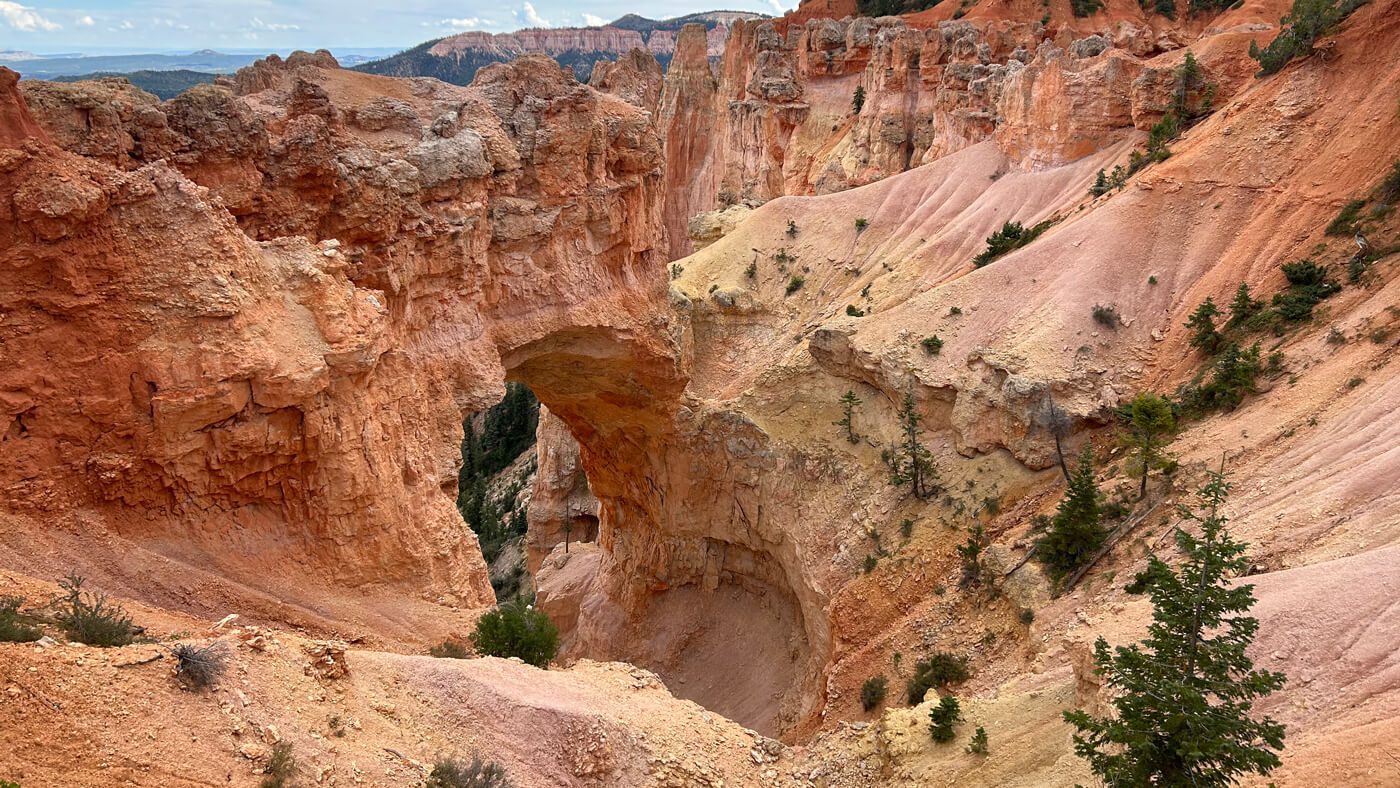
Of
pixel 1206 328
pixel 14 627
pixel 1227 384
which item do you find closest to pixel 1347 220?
pixel 1206 328

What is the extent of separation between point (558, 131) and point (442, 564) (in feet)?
40.0

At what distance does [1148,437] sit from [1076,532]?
4.13 meters

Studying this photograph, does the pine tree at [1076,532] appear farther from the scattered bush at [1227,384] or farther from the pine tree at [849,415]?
the pine tree at [849,415]

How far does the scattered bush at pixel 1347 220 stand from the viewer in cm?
2594

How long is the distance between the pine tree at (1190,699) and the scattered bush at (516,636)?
1004 centimetres

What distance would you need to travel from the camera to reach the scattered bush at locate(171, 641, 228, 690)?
978cm

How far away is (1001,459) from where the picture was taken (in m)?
28.3

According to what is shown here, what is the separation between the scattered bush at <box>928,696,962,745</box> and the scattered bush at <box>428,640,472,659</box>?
8.99 metres

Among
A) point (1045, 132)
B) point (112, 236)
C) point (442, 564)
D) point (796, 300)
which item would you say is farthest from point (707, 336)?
point (112, 236)

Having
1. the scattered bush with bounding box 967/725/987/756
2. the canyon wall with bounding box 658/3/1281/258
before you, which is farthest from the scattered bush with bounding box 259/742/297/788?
the canyon wall with bounding box 658/3/1281/258

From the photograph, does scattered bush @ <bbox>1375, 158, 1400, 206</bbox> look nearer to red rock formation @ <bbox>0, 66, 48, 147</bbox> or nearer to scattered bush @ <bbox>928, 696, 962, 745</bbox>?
scattered bush @ <bbox>928, 696, 962, 745</bbox>

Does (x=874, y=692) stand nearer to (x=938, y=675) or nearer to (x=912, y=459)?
(x=938, y=675)

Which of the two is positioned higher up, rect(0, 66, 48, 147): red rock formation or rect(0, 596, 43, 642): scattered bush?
rect(0, 66, 48, 147): red rock formation

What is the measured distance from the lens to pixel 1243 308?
2652 cm
